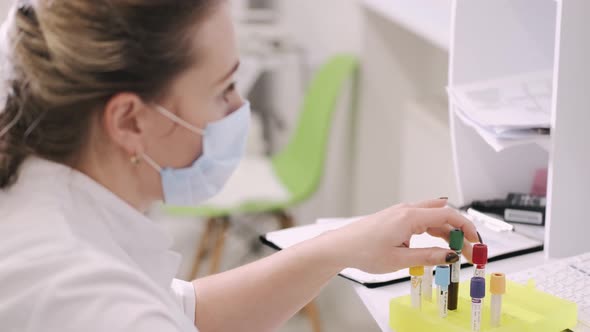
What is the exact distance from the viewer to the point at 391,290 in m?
1.16

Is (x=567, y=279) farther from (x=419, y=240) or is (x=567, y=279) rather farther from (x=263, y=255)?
(x=263, y=255)

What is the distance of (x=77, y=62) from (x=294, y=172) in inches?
75.4

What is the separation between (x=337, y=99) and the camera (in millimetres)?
2670

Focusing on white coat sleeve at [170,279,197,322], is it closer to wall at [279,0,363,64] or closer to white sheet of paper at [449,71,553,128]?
white sheet of paper at [449,71,553,128]

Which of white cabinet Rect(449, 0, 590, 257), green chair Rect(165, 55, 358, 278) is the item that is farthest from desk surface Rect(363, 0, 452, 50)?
green chair Rect(165, 55, 358, 278)

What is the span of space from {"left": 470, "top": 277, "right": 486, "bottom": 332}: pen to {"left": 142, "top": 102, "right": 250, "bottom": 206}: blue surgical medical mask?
37 cm

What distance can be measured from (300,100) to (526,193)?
1740 mm

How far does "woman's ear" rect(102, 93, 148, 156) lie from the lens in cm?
88

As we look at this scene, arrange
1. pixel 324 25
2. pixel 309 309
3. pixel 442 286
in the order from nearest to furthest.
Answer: pixel 442 286, pixel 309 309, pixel 324 25

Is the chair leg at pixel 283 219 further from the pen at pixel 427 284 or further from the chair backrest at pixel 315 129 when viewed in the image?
the pen at pixel 427 284

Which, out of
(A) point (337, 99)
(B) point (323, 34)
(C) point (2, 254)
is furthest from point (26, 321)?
(B) point (323, 34)

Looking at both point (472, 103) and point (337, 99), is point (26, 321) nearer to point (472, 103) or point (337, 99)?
point (472, 103)

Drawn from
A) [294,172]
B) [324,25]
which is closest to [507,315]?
[294,172]

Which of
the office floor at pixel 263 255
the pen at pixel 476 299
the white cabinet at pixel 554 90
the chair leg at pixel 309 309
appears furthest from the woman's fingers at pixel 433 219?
the chair leg at pixel 309 309
